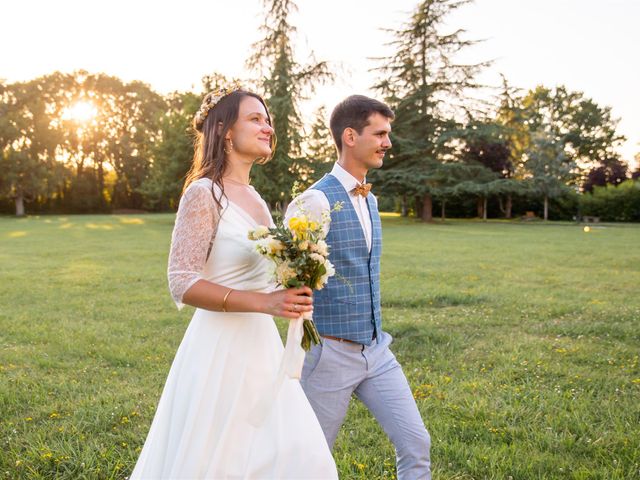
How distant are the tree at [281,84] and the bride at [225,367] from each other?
30.0 meters

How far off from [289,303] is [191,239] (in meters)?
0.56

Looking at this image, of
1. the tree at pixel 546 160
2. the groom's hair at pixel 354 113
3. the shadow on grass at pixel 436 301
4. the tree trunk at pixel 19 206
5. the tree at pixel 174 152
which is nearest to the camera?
the groom's hair at pixel 354 113

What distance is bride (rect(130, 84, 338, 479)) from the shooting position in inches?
101

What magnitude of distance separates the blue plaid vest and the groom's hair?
50 cm

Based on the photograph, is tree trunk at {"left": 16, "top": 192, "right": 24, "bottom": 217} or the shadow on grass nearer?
the shadow on grass

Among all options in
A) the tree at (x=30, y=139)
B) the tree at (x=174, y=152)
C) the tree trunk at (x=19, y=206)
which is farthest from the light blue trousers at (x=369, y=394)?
the tree trunk at (x=19, y=206)

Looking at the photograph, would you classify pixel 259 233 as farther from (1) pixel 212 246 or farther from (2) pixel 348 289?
(2) pixel 348 289

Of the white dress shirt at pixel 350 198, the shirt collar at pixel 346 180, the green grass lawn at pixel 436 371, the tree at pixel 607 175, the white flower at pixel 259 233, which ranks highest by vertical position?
the tree at pixel 607 175

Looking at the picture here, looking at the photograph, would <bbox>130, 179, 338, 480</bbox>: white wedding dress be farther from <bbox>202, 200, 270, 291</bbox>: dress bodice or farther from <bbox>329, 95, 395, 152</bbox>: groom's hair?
<bbox>329, 95, 395, 152</bbox>: groom's hair

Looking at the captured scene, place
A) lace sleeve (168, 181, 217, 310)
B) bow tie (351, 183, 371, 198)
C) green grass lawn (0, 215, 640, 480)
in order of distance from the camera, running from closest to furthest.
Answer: lace sleeve (168, 181, 217, 310) < bow tie (351, 183, 371, 198) < green grass lawn (0, 215, 640, 480)

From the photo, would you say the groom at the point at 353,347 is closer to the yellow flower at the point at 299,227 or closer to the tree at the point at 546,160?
the yellow flower at the point at 299,227

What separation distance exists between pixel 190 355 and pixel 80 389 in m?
3.75

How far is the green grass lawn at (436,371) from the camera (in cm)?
434

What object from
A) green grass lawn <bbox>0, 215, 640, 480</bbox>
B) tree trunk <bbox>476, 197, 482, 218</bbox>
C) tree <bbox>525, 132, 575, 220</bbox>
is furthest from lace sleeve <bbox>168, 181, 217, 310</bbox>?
tree trunk <bbox>476, 197, 482, 218</bbox>
